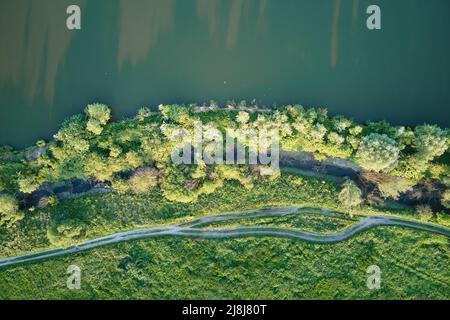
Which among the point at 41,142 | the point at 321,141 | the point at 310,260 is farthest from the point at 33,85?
the point at 310,260

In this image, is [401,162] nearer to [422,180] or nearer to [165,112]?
[422,180]

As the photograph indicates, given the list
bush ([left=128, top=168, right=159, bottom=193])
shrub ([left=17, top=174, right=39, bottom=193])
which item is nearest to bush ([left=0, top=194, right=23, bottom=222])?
shrub ([left=17, top=174, right=39, bottom=193])

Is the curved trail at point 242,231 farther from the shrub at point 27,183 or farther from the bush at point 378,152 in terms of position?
the shrub at point 27,183

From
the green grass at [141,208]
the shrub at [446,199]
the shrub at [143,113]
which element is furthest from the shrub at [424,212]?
the shrub at [143,113]

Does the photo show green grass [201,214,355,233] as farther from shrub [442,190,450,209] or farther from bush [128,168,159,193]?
shrub [442,190,450,209]

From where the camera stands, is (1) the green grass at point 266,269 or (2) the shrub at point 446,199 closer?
(2) the shrub at point 446,199

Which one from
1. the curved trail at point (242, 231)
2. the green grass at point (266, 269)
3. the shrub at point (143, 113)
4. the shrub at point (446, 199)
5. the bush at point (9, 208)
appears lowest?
the green grass at point (266, 269)
